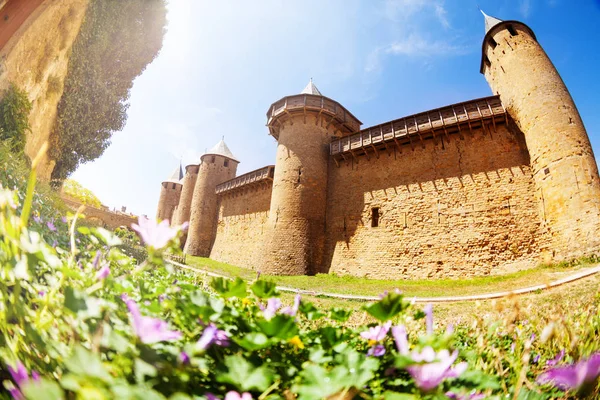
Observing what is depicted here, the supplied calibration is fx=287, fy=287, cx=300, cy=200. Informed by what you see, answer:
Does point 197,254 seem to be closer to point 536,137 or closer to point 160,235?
point 536,137

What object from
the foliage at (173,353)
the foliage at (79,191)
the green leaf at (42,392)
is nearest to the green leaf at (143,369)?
the foliage at (173,353)

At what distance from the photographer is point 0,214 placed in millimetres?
743

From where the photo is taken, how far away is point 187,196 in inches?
1200

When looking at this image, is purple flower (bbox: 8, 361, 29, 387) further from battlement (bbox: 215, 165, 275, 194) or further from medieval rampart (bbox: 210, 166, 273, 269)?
battlement (bbox: 215, 165, 275, 194)

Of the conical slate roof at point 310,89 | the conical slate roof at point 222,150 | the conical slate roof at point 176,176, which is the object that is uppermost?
the conical slate roof at point 310,89

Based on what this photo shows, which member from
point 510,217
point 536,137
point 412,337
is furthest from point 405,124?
point 412,337

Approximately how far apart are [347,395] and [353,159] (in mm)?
17854

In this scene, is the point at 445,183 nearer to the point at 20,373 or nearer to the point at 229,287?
the point at 229,287

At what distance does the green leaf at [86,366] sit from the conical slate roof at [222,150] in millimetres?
30012

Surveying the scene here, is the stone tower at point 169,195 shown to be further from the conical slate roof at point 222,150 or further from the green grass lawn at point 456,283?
the green grass lawn at point 456,283

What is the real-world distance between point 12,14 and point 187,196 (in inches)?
1091

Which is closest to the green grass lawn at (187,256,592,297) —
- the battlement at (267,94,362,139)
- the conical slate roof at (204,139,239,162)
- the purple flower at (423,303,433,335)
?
the purple flower at (423,303,433,335)

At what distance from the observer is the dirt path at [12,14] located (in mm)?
3818

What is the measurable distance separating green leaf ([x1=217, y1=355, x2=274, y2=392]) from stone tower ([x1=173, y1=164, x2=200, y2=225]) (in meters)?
30.6
